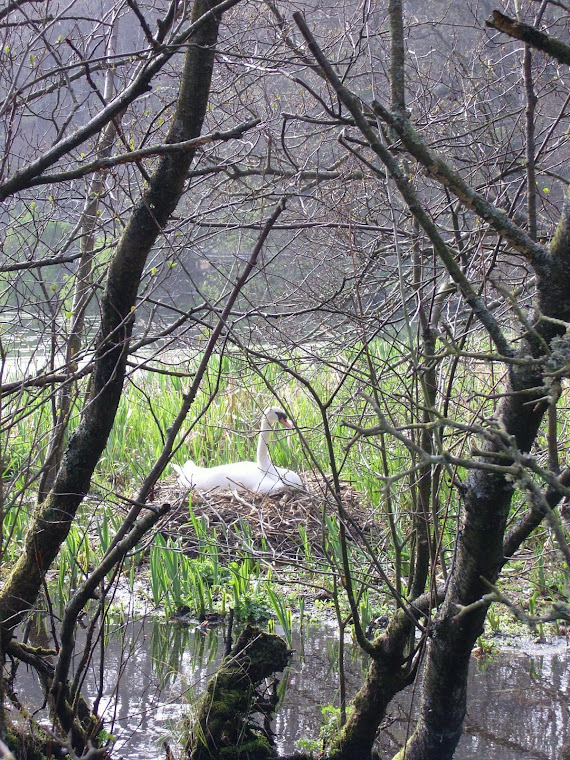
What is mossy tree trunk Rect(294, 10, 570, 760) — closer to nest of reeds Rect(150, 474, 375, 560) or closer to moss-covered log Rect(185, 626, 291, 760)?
moss-covered log Rect(185, 626, 291, 760)

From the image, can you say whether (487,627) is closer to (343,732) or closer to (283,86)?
(343,732)

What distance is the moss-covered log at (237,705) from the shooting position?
2.97 metres

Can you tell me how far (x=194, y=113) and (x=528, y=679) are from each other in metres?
3.13

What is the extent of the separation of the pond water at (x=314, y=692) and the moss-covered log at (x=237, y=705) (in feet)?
0.77

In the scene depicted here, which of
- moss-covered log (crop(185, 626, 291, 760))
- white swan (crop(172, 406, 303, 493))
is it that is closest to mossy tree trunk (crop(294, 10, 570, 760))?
moss-covered log (crop(185, 626, 291, 760))

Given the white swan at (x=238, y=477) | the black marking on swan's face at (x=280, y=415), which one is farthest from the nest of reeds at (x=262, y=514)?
the black marking on swan's face at (x=280, y=415)

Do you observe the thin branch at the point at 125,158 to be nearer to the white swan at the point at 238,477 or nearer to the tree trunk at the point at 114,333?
the tree trunk at the point at 114,333

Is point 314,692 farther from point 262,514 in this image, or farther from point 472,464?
point 472,464

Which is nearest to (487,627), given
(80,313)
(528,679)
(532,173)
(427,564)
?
(528,679)

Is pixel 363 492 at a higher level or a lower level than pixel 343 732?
higher

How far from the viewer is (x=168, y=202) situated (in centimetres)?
283

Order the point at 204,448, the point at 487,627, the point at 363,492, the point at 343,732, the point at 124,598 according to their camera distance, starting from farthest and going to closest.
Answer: the point at 204,448 < the point at 363,492 < the point at 124,598 < the point at 487,627 < the point at 343,732

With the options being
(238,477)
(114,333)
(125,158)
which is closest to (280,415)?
(238,477)

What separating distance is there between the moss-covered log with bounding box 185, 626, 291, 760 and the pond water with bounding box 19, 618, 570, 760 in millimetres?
234
